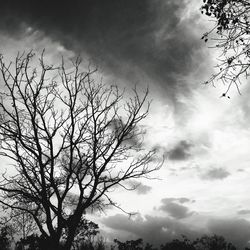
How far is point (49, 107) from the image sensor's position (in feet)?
37.6

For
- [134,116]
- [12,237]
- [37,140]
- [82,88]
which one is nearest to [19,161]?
[37,140]

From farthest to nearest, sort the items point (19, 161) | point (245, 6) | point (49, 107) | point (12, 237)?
point (12, 237) < point (49, 107) < point (19, 161) < point (245, 6)

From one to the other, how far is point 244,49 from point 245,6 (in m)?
0.77

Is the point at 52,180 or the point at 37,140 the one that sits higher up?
the point at 37,140

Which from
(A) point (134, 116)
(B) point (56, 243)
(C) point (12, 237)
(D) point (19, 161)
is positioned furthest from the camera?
(C) point (12, 237)

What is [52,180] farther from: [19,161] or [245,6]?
[245,6]


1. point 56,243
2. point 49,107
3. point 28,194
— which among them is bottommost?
point 56,243

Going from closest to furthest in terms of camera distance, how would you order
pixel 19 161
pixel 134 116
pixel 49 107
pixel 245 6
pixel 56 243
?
pixel 245 6 → pixel 56 243 → pixel 19 161 → pixel 49 107 → pixel 134 116

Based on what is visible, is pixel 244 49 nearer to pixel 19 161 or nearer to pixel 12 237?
pixel 19 161

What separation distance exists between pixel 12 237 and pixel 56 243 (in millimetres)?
26776

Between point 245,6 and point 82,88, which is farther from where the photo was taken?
point 82,88

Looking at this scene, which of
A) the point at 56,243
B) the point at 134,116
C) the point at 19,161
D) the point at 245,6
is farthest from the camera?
the point at 134,116

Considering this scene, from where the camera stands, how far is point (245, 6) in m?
5.14

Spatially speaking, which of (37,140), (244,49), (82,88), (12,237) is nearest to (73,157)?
(37,140)
